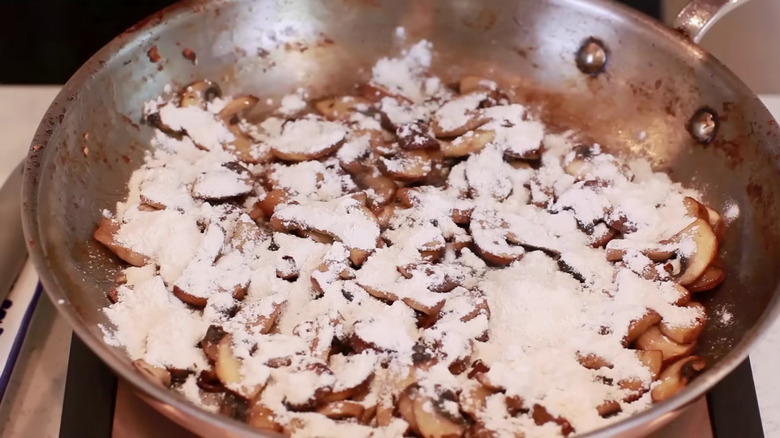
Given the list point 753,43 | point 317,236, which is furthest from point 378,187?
point 753,43

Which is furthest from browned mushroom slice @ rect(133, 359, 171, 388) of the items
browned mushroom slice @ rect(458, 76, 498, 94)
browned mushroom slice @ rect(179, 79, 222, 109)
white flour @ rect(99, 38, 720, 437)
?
browned mushroom slice @ rect(458, 76, 498, 94)

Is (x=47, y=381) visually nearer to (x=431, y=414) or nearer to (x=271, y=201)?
(x=271, y=201)

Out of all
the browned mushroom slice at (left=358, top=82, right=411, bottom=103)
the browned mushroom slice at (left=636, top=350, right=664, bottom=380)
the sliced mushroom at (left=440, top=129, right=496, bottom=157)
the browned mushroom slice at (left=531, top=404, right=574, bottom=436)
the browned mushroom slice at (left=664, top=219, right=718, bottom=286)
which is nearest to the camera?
the browned mushroom slice at (left=531, top=404, right=574, bottom=436)

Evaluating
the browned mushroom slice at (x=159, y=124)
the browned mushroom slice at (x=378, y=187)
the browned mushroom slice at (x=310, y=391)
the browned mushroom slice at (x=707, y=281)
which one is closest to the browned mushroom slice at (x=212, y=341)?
the browned mushroom slice at (x=310, y=391)

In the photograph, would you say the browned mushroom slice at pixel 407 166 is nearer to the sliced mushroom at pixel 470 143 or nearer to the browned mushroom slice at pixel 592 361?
the sliced mushroom at pixel 470 143

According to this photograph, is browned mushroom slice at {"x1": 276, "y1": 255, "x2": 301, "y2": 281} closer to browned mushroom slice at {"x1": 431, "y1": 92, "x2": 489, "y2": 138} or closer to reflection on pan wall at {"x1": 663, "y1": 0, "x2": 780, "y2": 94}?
browned mushroom slice at {"x1": 431, "y1": 92, "x2": 489, "y2": 138}

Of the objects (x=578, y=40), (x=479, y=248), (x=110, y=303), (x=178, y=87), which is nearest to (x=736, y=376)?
(x=479, y=248)

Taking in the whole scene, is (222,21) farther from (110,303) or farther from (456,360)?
(456,360)
